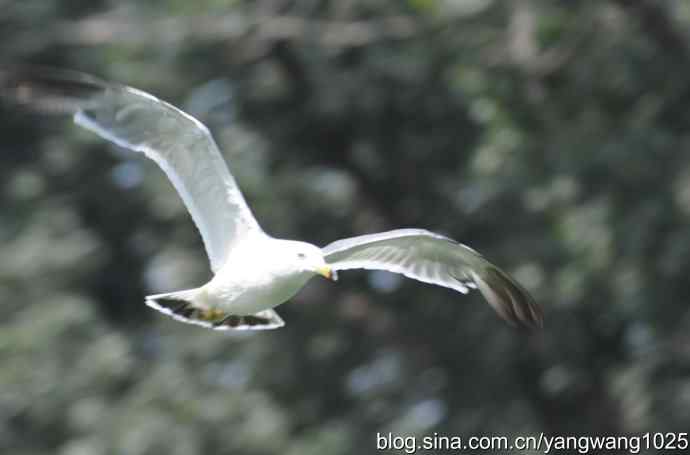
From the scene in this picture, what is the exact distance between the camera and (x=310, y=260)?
6691mm

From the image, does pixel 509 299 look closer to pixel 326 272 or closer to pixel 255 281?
pixel 326 272

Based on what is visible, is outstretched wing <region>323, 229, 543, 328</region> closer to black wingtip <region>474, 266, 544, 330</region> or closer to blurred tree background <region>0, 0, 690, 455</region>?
black wingtip <region>474, 266, 544, 330</region>

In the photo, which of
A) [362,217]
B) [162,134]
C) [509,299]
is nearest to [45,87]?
[162,134]

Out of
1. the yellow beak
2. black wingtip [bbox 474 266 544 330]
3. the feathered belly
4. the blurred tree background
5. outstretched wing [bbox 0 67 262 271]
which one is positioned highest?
the blurred tree background

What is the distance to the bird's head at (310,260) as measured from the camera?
261 inches

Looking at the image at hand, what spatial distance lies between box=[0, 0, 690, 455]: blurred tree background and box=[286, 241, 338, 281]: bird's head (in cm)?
368

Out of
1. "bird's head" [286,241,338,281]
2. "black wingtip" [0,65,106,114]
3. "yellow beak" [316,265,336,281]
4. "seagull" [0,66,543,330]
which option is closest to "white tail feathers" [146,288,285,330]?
"seagull" [0,66,543,330]

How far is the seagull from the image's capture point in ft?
22.5

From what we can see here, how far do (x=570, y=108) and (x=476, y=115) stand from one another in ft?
2.12

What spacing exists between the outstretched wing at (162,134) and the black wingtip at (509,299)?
3.54ft

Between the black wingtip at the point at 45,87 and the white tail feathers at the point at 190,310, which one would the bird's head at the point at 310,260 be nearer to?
the white tail feathers at the point at 190,310

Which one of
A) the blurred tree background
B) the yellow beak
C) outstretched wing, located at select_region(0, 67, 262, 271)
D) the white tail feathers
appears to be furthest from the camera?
the blurred tree background

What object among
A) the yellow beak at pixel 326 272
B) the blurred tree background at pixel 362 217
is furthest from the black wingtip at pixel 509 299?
the blurred tree background at pixel 362 217

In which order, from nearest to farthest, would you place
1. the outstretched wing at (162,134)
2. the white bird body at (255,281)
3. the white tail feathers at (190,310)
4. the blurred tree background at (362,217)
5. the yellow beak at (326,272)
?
the yellow beak at (326,272), the white bird body at (255,281), the outstretched wing at (162,134), the white tail feathers at (190,310), the blurred tree background at (362,217)
